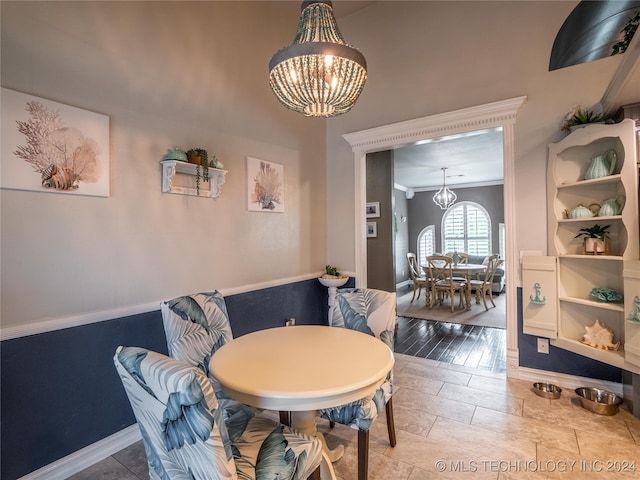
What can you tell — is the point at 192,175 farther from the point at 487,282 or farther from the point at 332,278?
the point at 487,282

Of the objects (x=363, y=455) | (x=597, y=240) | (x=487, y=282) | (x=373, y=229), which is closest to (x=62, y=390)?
(x=363, y=455)

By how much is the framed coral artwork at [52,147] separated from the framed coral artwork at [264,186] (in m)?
1.18

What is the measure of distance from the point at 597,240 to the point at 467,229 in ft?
21.4

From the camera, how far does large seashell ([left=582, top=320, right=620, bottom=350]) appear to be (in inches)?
93.7

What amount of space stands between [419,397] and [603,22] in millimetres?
3014

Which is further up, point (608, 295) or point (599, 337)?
point (608, 295)

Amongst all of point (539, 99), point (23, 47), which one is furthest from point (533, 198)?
point (23, 47)

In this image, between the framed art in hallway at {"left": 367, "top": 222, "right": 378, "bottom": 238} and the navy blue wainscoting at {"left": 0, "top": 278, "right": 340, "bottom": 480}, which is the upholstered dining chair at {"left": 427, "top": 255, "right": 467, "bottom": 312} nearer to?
the framed art in hallway at {"left": 367, "top": 222, "right": 378, "bottom": 238}

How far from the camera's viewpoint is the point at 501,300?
21.2 ft

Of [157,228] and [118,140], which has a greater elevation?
[118,140]

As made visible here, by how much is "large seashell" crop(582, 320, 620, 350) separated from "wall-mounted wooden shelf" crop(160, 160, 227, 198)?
3.14m

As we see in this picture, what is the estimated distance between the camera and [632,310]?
209 centimetres

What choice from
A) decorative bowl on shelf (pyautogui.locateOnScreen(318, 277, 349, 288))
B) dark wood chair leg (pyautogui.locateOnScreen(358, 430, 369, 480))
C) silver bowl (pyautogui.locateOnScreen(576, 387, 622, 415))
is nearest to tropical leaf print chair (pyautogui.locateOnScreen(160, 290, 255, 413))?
dark wood chair leg (pyautogui.locateOnScreen(358, 430, 369, 480))

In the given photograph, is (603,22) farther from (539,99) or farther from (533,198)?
(533,198)
